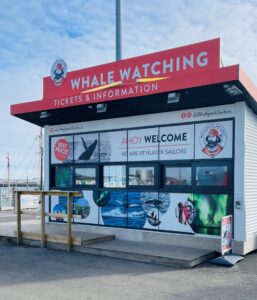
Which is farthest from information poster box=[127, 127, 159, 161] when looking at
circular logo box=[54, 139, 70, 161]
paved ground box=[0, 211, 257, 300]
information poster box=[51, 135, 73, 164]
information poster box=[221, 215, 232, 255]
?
paved ground box=[0, 211, 257, 300]

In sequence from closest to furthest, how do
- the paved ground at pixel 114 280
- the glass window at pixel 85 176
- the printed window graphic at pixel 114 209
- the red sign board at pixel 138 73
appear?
1. the paved ground at pixel 114 280
2. the red sign board at pixel 138 73
3. the printed window graphic at pixel 114 209
4. the glass window at pixel 85 176

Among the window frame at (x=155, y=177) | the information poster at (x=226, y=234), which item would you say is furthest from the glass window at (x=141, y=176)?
the information poster at (x=226, y=234)

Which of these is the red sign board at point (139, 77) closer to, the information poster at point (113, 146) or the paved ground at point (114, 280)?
the information poster at point (113, 146)

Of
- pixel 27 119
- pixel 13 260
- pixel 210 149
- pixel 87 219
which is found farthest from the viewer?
pixel 27 119

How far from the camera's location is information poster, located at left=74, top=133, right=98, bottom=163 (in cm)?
1070

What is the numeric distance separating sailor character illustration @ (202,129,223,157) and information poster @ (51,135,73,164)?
441cm

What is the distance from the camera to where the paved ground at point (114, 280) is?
5.68 meters

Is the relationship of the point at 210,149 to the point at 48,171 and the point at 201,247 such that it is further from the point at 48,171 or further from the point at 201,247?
the point at 48,171

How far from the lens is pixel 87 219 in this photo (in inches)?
424

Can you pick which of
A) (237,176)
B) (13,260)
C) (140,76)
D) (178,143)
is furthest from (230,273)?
(140,76)

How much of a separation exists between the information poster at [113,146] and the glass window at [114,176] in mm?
242

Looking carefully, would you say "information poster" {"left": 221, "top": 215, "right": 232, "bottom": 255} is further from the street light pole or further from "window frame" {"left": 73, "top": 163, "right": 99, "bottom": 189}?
the street light pole

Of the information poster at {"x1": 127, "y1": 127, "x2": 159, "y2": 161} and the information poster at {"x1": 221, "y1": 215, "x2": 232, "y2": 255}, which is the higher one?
the information poster at {"x1": 127, "y1": 127, "x2": 159, "y2": 161}

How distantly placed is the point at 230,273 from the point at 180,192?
263cm
